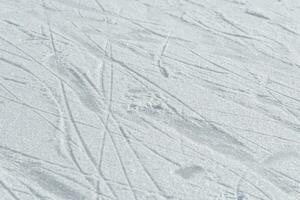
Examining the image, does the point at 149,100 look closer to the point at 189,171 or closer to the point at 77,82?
the point at 77,82

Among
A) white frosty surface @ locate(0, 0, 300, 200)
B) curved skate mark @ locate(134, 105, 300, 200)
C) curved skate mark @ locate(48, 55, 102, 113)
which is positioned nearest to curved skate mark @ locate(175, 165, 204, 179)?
white frosty surface @ locate(0, 0, 300, 200)

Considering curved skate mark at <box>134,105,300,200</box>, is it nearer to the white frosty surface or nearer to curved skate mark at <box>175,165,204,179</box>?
the white frosty surface

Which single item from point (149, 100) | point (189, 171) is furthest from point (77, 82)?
point (189, 171)

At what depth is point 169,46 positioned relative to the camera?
5.46m

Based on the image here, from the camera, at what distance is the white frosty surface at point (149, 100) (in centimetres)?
374

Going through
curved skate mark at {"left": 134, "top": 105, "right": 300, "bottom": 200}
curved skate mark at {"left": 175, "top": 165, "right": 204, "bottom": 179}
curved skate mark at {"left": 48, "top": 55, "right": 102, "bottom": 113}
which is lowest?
curved skate mark at {"left": 175, "top": 165, "right": 204, "bottom": 179}

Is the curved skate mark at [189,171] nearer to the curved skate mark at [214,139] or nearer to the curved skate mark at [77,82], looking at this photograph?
the curved skate mark at [214,139]

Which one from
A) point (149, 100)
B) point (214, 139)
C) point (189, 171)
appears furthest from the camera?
point (149, 100)

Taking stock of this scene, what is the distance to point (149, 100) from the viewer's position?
459cm

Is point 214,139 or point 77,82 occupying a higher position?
Answer: point 77,82

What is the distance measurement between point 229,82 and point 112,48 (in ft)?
3.57

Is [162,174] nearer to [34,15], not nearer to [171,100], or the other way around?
[171,100]

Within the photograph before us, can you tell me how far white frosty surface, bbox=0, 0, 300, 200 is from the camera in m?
3.74

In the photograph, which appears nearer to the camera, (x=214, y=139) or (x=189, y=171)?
(x=189, y=171)
